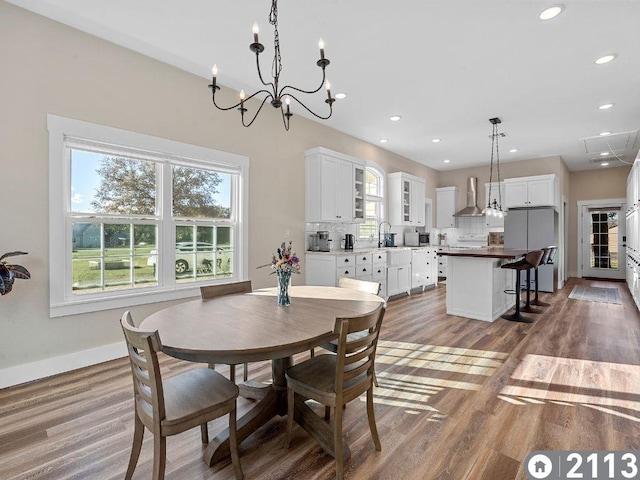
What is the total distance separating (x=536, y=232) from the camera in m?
6.69

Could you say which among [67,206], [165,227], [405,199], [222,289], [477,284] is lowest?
[477,284]

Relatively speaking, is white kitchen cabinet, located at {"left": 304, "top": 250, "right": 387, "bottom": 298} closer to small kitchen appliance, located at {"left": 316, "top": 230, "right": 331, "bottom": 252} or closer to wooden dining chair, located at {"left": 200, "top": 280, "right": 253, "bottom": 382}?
small kitchen appliance, located at {"left": 316, "top": 230, "right": 331, "bottom": 252}

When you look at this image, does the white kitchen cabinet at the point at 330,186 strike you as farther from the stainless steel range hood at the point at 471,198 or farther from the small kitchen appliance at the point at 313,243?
the stainless steel range hood at the point at 471,198

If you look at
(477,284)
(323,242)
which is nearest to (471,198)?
(477,284)

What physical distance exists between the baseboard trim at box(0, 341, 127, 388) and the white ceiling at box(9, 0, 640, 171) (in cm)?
287

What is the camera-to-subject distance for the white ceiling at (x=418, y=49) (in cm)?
260

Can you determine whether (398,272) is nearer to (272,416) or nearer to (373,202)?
(373,202)

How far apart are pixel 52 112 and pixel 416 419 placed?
149 inches

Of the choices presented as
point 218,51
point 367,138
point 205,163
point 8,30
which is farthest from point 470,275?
point 8,30

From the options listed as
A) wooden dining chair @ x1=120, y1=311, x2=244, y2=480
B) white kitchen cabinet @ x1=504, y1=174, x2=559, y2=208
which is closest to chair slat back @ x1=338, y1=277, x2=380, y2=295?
wooden dining chair @ x1=120, y1=311, x2=244, y2=480

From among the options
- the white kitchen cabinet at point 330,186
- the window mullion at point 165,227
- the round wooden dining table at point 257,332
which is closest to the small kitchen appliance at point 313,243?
the white kitchen cabinet at point 330,186

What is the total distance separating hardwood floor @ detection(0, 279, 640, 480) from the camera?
1.76 meters

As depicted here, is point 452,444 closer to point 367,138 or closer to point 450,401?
point 450,401

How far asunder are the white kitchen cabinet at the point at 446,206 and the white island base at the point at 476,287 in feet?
12.1
